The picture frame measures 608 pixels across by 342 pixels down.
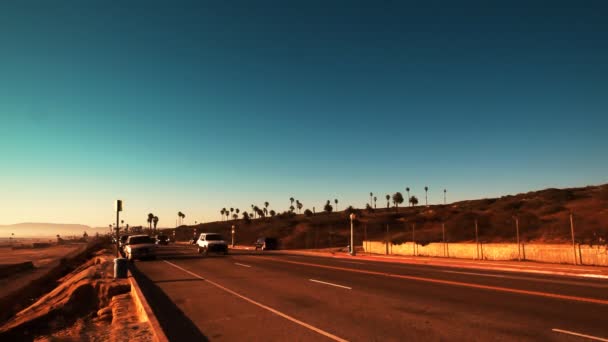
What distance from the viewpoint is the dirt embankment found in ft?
29.6

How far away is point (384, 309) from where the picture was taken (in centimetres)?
1093

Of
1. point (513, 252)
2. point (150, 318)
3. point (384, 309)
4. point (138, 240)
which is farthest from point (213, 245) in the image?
point (150, 318)

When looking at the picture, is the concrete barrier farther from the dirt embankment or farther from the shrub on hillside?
the shrub on hillside

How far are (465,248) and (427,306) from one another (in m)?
21.7

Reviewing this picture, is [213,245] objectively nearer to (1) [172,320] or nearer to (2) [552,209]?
(1) [172,320]

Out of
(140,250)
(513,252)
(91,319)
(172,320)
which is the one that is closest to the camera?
(172,320)

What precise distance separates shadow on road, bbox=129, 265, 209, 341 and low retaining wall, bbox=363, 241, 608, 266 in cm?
2149

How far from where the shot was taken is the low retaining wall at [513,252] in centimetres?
2305

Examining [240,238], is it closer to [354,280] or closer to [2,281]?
[2,281]

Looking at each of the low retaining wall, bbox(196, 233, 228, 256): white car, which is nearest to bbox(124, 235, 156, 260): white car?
bbox(196, 233, 228, 256): white car

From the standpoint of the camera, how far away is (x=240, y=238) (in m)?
97.2

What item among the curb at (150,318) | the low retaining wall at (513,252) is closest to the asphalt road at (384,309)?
the curb at (150,318)

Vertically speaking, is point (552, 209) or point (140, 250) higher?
point (552, 209)

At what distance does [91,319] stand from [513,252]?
2470 centimetres
